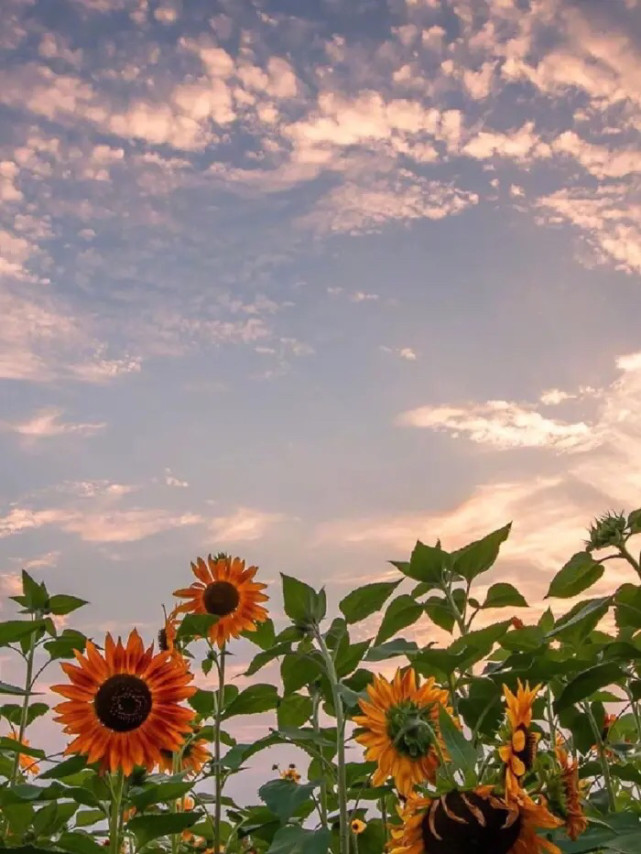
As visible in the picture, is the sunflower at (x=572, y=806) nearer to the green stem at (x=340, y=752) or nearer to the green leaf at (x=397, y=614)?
the green stem at (x=340, y=752)

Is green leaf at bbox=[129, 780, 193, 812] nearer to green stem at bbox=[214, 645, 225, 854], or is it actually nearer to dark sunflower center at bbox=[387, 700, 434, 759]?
green stem at bbox=[214, 645, 225, 854]

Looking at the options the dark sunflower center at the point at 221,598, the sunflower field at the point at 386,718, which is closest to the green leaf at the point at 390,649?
the sunflower field at the point at 386,718

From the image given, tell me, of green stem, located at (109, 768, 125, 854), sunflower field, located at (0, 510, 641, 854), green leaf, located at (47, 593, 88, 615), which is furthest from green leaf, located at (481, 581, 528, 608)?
green leaf, located at (47, 593, 88, 615)

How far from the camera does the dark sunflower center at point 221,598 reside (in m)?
4.27

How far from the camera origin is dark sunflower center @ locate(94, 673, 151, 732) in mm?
3143

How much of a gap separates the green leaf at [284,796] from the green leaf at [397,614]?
55 centimetres

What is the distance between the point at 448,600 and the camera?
Result: 3203 millimetres

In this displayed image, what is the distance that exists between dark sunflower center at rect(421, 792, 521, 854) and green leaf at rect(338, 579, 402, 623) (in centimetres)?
119

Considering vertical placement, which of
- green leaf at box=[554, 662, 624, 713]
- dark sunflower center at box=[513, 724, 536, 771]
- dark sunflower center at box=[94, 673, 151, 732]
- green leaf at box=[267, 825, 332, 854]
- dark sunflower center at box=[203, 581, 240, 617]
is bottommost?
green leaf at box=[267, 825, 332, 854]

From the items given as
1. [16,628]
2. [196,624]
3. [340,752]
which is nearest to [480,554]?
[340,752]

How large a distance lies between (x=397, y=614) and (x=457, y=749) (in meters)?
1.03

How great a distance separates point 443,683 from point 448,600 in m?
0.32

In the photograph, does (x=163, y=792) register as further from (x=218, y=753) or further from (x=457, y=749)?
(x=457, y=749)

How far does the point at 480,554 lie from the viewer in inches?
122
